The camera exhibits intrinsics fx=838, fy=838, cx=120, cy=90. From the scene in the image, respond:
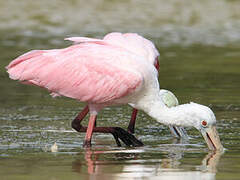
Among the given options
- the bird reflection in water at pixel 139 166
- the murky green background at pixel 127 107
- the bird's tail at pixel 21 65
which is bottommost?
the murky green background at pixel 127 107

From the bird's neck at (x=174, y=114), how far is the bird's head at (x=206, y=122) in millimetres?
28

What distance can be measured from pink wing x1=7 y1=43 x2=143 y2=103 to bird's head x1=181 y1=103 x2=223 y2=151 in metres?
0.89

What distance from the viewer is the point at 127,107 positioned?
13.1m

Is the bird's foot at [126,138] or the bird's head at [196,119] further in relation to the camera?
the bird's foot at [126,138]

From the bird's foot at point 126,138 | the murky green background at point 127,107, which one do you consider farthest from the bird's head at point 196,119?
the bird's foot at point 126,138

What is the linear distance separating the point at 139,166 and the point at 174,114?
1.48m

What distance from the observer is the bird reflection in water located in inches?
311

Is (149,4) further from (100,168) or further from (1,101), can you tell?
(100,168)

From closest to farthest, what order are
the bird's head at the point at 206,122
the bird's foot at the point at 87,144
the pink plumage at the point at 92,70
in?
the bird's head at the point at 206,122
the bird's foot at the point at 87,144
the pink plumage at the point at 92,70

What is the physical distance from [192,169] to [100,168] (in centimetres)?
90

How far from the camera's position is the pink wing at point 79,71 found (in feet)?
32.7

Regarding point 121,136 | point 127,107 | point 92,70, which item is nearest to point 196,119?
point 121,136

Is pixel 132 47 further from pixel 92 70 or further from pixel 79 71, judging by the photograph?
pixel 79 71

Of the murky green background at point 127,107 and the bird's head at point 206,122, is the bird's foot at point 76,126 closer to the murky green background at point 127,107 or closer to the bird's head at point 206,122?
the murky green background at point 127,107
